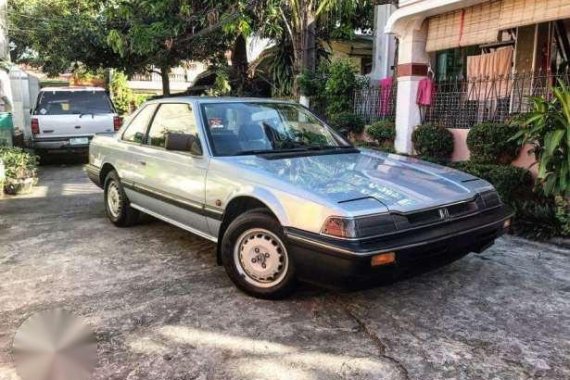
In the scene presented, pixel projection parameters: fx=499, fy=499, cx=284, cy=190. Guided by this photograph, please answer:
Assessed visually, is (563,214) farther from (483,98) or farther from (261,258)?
(261,258)

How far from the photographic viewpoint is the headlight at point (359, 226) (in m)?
3.11

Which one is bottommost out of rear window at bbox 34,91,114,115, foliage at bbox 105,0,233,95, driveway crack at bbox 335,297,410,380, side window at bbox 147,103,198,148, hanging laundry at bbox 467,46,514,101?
driveway crack at bbox 335,297,410,380

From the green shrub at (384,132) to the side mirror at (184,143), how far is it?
17.5 ft

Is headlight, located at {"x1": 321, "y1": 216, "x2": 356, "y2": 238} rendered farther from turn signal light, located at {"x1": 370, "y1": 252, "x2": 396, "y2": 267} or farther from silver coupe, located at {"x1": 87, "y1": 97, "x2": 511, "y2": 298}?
turn signal light, located at {"x1": 370, "y1": 252, "x2": 396, "y2": 267}

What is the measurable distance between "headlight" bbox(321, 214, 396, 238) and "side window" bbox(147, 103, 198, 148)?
179 centimetres

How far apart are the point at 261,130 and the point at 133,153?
1.64m

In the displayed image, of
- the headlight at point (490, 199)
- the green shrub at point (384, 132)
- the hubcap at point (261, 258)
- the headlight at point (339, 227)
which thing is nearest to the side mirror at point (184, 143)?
the hubcap at point (261, 258)

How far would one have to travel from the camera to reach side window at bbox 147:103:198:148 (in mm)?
4613

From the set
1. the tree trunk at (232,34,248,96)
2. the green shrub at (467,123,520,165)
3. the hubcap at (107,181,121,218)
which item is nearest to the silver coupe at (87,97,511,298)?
the hubcap at (107,181,121,218)

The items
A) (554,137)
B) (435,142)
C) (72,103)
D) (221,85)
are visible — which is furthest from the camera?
(221,85)

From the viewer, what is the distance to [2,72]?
11555 mm

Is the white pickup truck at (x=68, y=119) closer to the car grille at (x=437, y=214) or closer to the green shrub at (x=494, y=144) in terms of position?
the green shrub at (x=494, y=144)

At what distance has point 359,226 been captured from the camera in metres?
3.11

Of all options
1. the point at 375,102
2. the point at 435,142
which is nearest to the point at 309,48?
the point at 375,102
